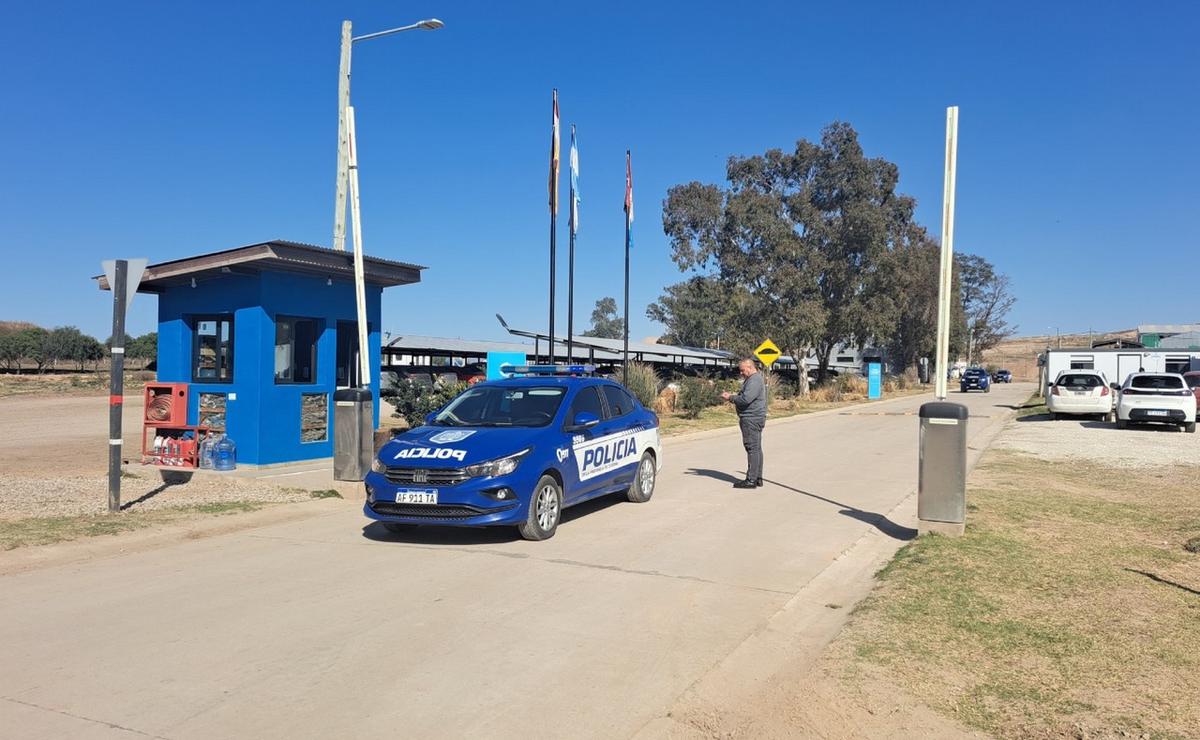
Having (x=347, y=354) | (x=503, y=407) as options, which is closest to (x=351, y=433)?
(x=503, y=407)

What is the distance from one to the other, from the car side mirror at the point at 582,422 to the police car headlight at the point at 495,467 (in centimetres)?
106

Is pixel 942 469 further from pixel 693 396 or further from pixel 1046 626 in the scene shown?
pixel 693 396

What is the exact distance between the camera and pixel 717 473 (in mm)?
14180

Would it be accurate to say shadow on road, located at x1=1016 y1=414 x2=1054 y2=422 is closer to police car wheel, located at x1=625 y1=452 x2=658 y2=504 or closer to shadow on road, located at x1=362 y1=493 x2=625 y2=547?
police car wheel, located at x1=625 y1=452 x2=658 y2=504

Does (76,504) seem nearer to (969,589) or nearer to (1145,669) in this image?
(969,589)

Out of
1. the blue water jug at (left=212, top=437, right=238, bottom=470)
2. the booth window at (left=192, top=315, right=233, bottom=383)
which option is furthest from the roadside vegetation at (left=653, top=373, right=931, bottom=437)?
the blue water jug at (left=212, top=437, right=238, bottom=470)

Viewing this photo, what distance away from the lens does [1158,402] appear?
23.4 m

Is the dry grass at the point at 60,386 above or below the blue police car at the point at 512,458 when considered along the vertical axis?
below

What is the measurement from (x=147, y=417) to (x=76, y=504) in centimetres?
323

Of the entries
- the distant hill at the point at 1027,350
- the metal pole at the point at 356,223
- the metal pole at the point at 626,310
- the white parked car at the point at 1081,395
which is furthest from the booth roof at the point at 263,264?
the distant hill at the point at 1027,350

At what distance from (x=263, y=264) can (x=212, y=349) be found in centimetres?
209

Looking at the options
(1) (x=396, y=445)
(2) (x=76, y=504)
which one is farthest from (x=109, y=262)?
(1) (x=396, y=445)

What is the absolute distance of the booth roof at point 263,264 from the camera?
1291 centimetres

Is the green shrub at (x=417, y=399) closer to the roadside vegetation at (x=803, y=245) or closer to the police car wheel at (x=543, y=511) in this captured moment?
the police car wheel at (x=543, y=511)
